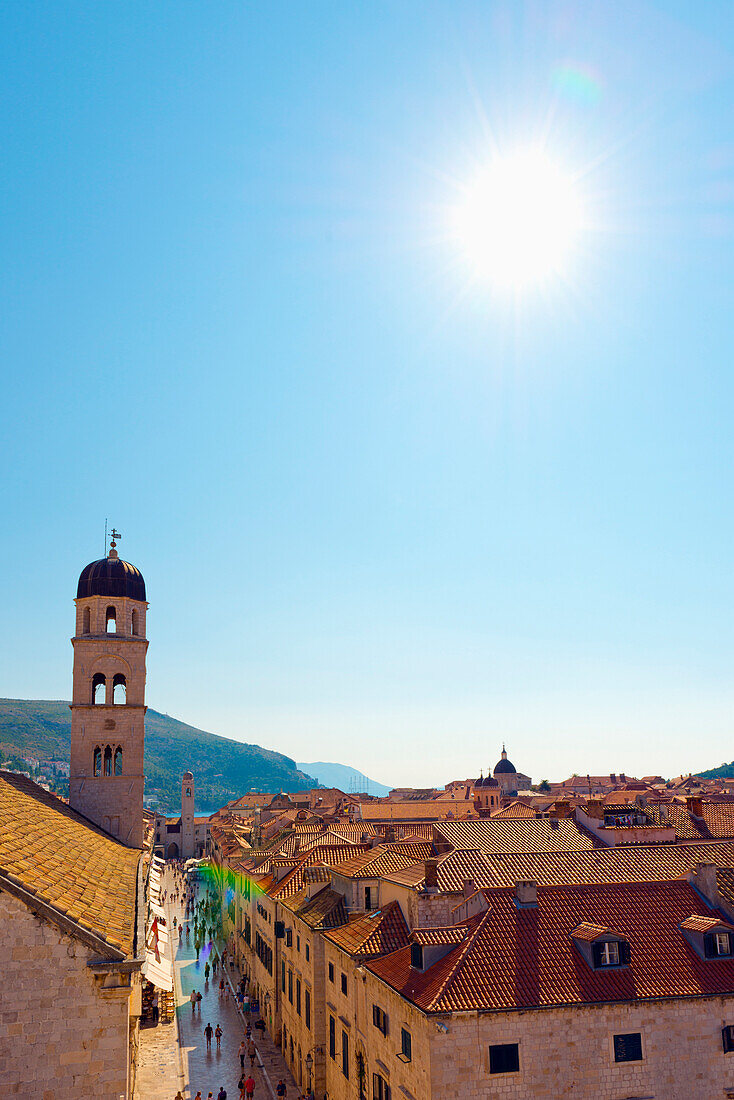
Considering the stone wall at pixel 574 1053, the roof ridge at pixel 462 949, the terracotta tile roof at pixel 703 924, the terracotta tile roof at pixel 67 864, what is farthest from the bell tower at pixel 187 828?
the stone wall at pixel 574 1053

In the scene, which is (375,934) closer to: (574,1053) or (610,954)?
(610,954)

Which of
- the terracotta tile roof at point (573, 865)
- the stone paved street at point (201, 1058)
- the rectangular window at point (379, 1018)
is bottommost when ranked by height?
the stone paved street at point (201, 1058)

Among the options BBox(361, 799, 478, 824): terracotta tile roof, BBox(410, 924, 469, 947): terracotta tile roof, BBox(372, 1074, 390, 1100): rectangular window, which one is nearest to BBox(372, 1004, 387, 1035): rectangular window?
BBox(372, 1074, 390, 1100): rectangular window

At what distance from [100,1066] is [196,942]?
52.1 meters

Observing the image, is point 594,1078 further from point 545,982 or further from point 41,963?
point 41,963

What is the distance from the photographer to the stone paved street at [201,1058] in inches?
1308

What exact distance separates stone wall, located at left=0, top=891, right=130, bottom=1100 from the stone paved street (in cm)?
1690

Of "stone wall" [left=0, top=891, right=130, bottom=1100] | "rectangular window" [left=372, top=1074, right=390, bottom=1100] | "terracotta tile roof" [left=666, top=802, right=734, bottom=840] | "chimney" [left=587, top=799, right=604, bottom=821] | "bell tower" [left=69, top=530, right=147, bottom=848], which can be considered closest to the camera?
"stone wall" [left=0, top=891, right=130, bottom=1100]

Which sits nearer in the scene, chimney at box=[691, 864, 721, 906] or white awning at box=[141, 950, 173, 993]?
chimney at box=[691, 864, 721, 906]

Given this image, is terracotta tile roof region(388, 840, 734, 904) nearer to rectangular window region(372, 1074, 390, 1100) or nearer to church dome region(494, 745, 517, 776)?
rectangular window region(372, 1074, 390, 1100)

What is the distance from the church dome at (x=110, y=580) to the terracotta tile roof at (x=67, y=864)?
8708 millimetres

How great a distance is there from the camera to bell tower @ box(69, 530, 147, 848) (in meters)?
36.4

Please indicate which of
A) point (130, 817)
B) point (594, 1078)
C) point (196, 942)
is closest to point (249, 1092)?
point (130, 817)

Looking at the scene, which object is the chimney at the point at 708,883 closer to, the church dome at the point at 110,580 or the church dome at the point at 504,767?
the church dome at the point at 110,580
